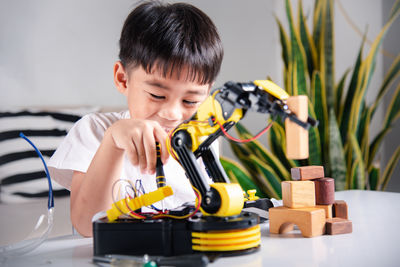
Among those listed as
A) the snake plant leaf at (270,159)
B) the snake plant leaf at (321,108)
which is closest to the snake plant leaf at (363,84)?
the snake plant leaf at (321,108)

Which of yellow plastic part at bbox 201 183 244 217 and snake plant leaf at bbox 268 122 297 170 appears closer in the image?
yellow plastic part at bbox 201 183 244 217

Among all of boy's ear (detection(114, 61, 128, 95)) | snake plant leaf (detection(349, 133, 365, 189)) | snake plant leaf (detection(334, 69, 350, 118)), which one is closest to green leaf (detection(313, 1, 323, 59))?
snake plant leaf (detection(334, 69, 350, 118))

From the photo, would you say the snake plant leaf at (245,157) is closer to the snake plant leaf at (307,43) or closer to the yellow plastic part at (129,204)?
the snake plant leaf at (307,43)

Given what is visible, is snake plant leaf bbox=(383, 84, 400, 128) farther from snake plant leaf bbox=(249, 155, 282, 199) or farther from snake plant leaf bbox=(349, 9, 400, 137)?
snake plant leaf bbox=(249, 155, 282, 199)

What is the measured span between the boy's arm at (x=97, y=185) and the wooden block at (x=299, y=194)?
279 millimetres

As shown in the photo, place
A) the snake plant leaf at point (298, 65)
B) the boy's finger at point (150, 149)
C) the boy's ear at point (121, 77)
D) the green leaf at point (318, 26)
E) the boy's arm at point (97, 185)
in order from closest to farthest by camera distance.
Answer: the boy's finger at point (150, 149) → the boy's arm at point (97, 185) → the boy's ear at point (121, 77) → the snake plant leaf at point (298, 65) → the green leaf at point (318, 26)

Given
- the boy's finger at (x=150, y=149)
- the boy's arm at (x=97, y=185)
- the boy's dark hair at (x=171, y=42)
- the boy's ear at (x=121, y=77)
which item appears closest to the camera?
the boy's finger at (x=150, y=149)

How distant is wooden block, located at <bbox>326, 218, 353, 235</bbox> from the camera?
0.60 meters

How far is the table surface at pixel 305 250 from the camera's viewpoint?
1.56ft

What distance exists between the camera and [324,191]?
25.4 inches

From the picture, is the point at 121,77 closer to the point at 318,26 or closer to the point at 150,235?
the point at 150,235

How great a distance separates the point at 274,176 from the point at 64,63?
1266 mm

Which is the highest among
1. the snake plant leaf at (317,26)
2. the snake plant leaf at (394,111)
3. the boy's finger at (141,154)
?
the snake plant leaf at (317,26)

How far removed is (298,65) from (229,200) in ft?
4.98
